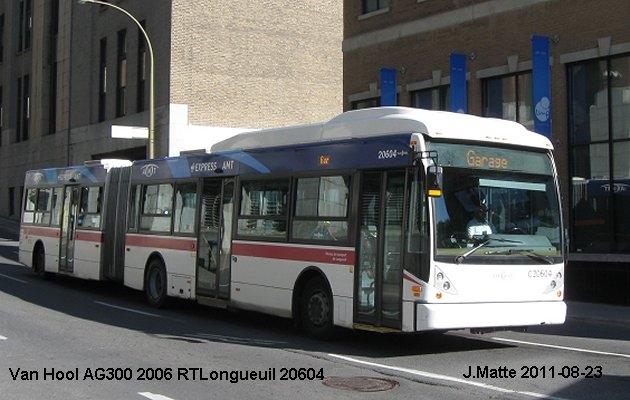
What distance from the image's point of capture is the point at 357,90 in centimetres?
2566

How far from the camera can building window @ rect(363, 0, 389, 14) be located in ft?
81.1

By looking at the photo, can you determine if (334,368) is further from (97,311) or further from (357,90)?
(357,90)

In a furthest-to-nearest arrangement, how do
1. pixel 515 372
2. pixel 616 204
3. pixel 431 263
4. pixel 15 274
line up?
pixel 15 274, pixel 616 204, pixel 431 263, pixel 515 372

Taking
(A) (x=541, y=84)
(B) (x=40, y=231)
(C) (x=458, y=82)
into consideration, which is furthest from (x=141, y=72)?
(A) (x=541, y=84)

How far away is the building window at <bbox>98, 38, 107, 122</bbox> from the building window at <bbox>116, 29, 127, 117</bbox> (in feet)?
5.88

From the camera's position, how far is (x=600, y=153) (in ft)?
61.3

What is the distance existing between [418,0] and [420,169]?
14743 millimetres

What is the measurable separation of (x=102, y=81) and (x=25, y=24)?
47.6ft

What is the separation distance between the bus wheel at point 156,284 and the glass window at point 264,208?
10.3ft

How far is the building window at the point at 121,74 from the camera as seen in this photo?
38656 mm

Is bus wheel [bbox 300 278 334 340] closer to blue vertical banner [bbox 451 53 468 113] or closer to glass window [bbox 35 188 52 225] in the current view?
blue vertical banner [bbox 451 53 468 113]

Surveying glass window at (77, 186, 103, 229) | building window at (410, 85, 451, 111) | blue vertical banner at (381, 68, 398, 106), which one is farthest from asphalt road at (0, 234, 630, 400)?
blue vertical banner at (381, 68, 398, 106)

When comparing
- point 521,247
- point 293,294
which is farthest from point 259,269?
point 521,247

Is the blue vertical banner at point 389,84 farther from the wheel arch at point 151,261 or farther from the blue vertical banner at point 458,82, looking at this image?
the wheel arch at point 151,261
